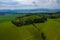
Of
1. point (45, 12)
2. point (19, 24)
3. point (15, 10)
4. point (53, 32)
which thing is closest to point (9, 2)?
point (15, 10)

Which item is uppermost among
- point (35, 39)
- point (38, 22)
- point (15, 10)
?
point (15, 10)

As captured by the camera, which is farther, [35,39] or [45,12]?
[45,12]

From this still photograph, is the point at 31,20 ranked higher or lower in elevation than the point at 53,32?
higher

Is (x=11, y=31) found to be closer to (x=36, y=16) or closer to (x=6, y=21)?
(x=6, y=21)

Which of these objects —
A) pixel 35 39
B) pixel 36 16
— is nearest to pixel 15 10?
pixel 36 16

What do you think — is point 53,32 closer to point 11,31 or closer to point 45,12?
point 45,12

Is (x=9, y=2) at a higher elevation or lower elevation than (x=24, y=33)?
higher
